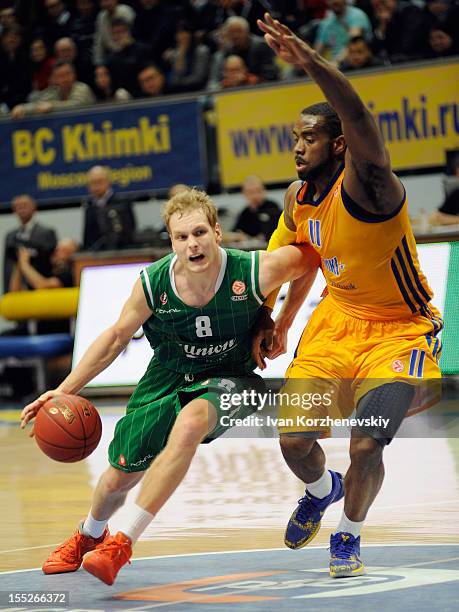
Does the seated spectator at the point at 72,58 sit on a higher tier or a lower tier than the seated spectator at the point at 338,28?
lower

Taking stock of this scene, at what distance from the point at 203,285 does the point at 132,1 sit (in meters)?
11.8

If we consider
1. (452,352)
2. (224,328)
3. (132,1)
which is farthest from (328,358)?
(132,1)

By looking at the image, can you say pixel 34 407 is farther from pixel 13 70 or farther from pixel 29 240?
pixel 13 70

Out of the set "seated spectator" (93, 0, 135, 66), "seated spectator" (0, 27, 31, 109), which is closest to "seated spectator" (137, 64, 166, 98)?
"seated spectator" (93, 0, 135, 66)

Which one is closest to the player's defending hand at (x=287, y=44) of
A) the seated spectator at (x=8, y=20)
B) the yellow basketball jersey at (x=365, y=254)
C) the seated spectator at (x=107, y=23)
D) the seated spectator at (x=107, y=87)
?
the yellow basketball jersey at (x=365, y=254)

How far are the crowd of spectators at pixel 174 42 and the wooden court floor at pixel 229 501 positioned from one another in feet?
17.4

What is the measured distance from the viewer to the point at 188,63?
49.1 ft

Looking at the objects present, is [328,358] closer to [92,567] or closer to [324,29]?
[92,567]

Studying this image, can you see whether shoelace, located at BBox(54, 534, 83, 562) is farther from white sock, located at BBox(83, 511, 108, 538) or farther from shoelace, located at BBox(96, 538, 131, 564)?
shoelace, located at BBox(96, 538, 131, 564)

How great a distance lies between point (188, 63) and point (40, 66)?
258cm

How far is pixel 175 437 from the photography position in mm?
5047

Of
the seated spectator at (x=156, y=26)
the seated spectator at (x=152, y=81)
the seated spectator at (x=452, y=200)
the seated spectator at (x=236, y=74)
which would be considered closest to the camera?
the seated spectator at (x=452, y=200)

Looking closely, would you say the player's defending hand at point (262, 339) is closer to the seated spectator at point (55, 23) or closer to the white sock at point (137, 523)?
the white sock at point (137, 523)

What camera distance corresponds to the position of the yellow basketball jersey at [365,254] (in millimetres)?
5293
